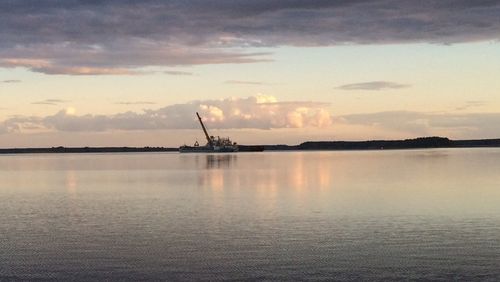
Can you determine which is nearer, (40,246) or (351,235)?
(40,246)

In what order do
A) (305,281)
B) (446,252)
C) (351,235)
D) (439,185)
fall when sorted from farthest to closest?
(439,185), (351,235), (446,252), (305,281)

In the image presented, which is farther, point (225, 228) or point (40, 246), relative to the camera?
point (225, 228)

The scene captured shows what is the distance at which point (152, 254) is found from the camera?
31234 mm

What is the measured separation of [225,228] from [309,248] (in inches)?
332

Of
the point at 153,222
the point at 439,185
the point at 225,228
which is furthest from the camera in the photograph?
the point at 439,185

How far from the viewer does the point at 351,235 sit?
3634 centimetres

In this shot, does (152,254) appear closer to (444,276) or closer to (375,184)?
(444,276)

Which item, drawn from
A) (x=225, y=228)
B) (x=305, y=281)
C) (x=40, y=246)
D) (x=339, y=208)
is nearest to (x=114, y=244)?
(x=40, y=246)

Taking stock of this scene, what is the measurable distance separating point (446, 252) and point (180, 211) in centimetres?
2294

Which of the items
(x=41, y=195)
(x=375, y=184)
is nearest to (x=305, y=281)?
(x=41, y=195)

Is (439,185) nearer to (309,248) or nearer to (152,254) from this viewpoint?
(309,248)

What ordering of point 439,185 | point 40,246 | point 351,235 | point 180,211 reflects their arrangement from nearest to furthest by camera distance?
point 40,246, point 351,235, point 180,211, point 439,185

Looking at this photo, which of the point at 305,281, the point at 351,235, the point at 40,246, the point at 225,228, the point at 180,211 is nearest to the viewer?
the point at 305,281

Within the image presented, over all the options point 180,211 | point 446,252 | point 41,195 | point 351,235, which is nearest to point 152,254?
point 351,235
